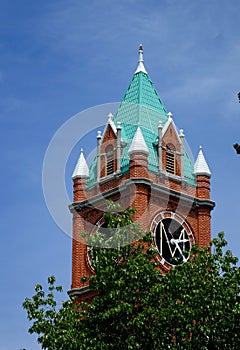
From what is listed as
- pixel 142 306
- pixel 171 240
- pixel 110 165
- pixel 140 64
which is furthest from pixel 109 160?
pixel 142 306

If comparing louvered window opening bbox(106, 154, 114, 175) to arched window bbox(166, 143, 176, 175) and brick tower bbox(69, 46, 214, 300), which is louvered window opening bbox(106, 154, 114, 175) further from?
arched window bbox(166, 143, 176, 175)

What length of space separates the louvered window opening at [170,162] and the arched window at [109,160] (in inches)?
115

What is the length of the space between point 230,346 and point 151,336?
9.32 ft

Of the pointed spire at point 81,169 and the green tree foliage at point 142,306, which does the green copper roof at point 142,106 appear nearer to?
the pointed spire at point 81,169

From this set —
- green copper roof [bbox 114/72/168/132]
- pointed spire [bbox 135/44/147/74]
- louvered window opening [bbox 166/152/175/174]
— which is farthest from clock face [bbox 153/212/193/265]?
pointed spire [bbox 135/44/147/74]

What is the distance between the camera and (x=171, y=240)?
58.5 metres

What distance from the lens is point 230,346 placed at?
40344 mm

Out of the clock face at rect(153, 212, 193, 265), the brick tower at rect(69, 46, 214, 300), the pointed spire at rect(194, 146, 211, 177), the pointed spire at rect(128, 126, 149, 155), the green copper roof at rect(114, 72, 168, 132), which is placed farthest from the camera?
the green copper roof at rect(114, 72, 168, 132)

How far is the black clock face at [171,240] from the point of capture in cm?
5791

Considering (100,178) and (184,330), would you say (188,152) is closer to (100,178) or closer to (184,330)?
(100,178)

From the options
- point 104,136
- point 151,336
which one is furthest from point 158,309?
point 104,136

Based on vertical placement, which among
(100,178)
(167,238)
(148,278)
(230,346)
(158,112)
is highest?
(158,112)

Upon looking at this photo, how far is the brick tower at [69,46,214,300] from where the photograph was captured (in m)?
58.3

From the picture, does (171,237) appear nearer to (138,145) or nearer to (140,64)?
(138,145)
